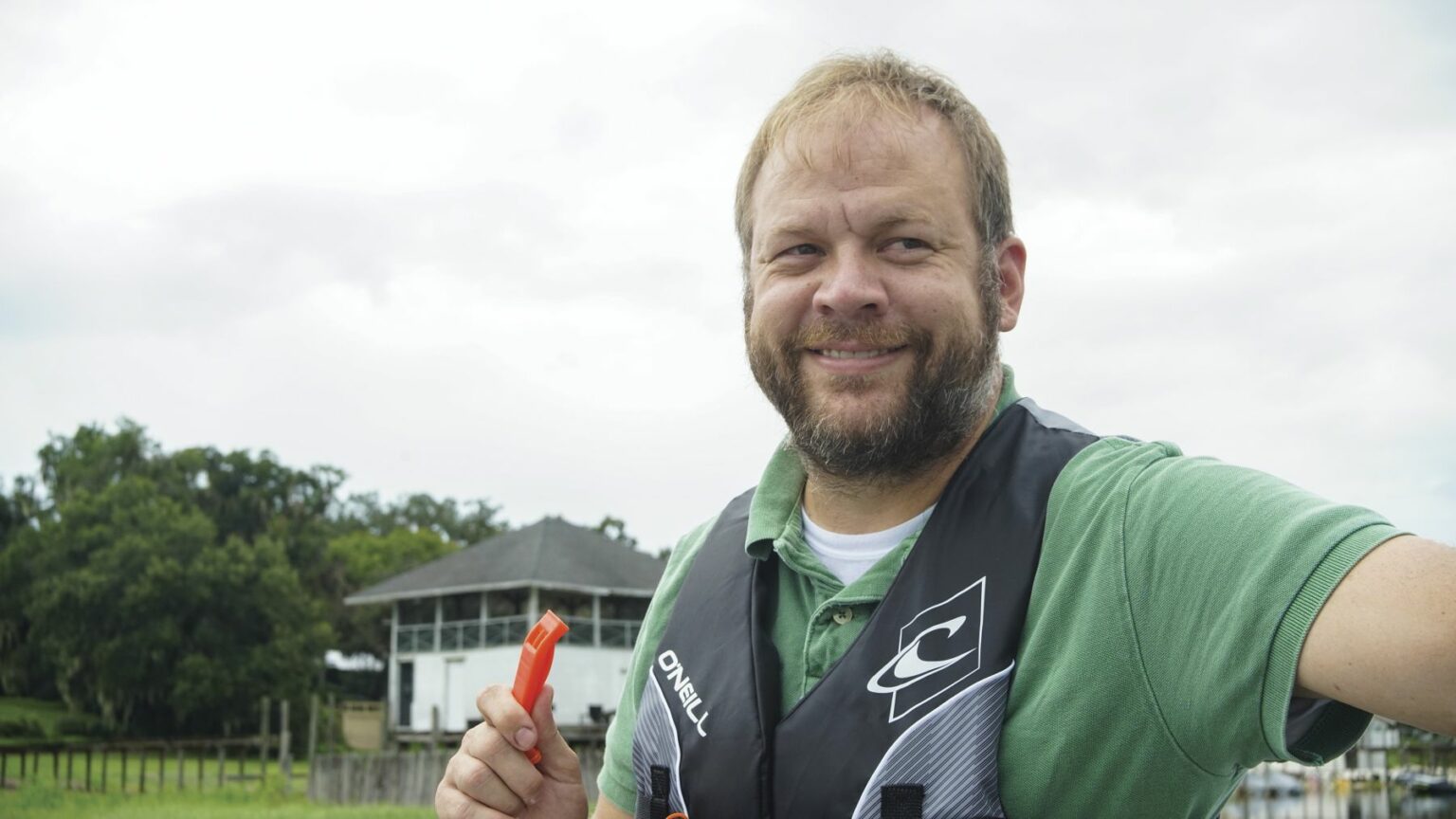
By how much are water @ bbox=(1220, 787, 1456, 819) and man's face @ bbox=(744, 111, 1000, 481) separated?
1731 centimetres

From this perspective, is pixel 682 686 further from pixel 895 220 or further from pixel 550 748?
pixel 895 220

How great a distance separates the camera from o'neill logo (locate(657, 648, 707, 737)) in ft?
7.36

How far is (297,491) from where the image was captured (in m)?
68.4

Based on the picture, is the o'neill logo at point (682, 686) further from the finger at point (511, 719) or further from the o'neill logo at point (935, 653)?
the o'neill logo at point (935, 653)

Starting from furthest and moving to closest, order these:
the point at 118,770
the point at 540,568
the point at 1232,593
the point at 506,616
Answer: the point at 506,616 < the point at 540,568 < the point at 118,770 < the point at 1232,593

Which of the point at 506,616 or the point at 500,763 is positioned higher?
the point at 506,616

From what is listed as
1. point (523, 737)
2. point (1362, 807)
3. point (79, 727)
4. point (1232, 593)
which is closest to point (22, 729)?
point (79, 727)

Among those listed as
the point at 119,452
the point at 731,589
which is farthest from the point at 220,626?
the point at 731,589

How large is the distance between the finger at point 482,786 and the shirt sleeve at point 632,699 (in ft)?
0.82

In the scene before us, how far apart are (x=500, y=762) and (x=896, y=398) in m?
1.00

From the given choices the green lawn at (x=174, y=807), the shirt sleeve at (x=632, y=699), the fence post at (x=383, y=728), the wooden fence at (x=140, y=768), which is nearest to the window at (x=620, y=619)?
the fence post at (x=383, y=728)

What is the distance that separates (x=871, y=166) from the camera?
2.21 metres

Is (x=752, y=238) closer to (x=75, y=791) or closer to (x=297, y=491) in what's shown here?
(x=75, y=791)

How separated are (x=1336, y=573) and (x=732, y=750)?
41.4 inches
